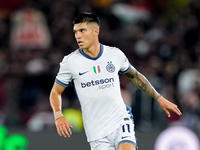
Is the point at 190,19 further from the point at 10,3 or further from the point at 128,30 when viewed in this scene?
the point at 10,3

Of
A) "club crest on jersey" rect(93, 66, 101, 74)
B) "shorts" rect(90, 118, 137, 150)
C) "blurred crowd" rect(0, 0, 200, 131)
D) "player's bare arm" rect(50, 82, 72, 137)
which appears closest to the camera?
"player's bare arm" rect(50, 82, 72, 137)

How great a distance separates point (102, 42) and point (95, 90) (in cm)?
589

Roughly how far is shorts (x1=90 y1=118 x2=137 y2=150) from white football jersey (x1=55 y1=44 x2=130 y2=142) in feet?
0.15

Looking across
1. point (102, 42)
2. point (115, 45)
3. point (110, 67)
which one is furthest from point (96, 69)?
point (115, 45)

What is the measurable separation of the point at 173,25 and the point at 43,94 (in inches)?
159

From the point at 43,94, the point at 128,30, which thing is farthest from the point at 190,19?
the point at 43,94

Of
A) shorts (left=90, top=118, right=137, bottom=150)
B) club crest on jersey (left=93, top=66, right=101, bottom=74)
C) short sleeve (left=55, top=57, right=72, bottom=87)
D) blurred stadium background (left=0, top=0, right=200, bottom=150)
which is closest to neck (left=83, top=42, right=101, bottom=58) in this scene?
club crest on jersey (left=93, top=66, right=101, bottom=74)

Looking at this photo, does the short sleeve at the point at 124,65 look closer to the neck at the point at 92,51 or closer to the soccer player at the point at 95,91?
the soccer player at the point at 95,91

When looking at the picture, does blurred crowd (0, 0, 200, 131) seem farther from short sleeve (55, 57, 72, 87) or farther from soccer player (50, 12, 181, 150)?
short sleeve (55, 57, 72, 87)

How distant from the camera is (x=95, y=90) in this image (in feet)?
18.0

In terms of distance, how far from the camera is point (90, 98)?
550cm

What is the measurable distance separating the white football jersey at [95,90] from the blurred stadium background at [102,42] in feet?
8.94

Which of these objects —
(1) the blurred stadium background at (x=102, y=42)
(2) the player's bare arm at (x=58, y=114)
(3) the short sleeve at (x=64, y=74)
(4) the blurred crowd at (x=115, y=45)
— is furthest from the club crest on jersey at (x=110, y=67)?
(4) the blurred crowd at (x=115, y=45)

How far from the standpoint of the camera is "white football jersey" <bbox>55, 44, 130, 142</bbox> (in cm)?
551
